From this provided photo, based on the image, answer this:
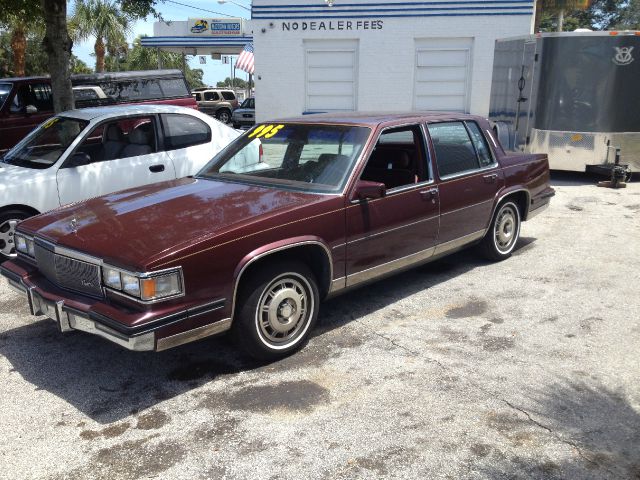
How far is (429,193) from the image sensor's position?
4.99 m

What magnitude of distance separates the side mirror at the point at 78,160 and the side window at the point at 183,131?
0.93m

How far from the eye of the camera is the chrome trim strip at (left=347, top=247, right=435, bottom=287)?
4.46 meters

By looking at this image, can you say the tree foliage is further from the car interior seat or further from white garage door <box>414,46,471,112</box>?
the car interior seat

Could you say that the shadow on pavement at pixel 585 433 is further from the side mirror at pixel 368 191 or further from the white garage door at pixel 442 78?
the white garage door at pixel 442 78

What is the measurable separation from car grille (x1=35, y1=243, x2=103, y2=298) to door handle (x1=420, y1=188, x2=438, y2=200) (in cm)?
267

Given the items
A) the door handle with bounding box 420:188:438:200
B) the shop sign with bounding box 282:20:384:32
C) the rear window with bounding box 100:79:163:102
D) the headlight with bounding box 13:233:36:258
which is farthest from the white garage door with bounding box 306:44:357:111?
the headlight with bounding box 13:233:36:258

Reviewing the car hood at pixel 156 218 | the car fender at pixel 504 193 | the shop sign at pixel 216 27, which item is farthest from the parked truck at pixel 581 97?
the shop sign at pixel 216 27

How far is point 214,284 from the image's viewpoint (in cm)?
353

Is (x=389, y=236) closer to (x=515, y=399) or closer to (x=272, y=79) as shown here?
(x=515, y=399)

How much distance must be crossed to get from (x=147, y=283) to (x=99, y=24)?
34.7 metres

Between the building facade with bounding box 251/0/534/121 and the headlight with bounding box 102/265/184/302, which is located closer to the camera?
the headlight with bounding box 102/265/184/302

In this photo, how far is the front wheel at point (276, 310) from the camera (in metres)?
3.78

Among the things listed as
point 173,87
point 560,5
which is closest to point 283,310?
point 173,87

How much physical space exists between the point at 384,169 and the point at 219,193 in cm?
159
